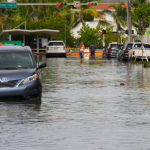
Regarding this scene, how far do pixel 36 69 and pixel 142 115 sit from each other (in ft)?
13.3

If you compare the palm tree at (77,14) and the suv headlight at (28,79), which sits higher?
the palm tree at (77,14)

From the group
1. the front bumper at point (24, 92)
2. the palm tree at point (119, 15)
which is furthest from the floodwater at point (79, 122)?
the palm tree at point (119, 15)

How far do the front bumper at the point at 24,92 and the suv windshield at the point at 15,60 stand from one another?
123 centimetres

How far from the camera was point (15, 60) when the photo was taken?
15148 mm

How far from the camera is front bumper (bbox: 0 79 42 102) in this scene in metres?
13.4

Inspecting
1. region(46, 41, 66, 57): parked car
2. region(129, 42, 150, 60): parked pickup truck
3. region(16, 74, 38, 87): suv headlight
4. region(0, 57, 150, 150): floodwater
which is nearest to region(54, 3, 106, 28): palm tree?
region(46, 41, 66, 57): parked car

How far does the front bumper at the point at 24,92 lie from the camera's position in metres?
13.4

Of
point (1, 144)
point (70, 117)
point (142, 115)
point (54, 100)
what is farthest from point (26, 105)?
point (1, 144)

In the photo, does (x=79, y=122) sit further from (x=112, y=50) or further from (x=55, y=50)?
(x=112, y=50)

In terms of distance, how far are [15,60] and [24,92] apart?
1982 mm

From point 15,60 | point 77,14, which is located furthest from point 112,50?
point 15,60

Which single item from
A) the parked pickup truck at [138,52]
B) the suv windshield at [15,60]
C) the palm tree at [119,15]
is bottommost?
the parked pickup truck at [138,52]

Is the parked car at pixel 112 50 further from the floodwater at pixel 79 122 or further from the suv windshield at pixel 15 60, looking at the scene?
the suv windshield at pixel 15 60

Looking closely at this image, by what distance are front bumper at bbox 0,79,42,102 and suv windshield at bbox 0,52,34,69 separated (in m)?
1.23
